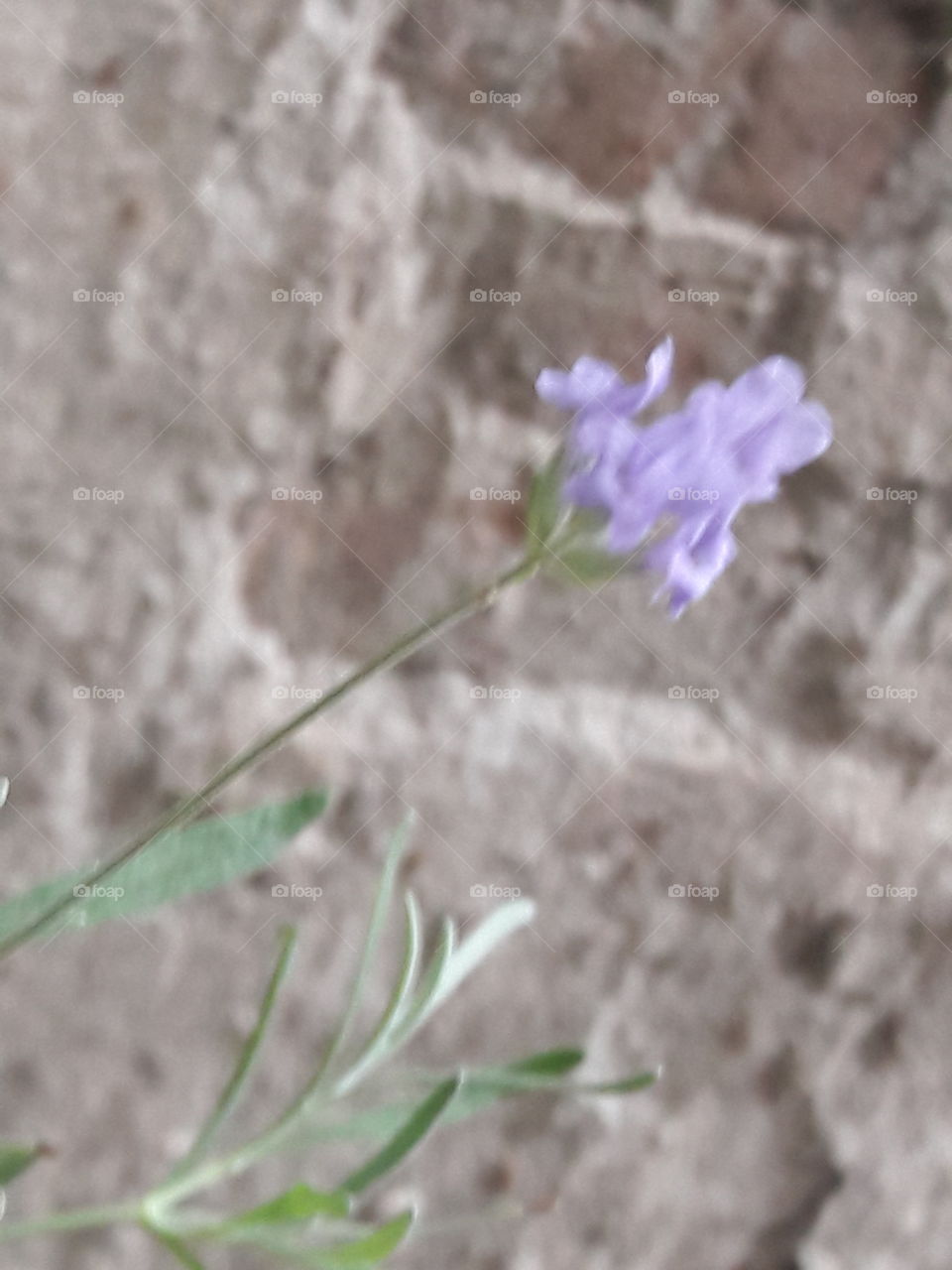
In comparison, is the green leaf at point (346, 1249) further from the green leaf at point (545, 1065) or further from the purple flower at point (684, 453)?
the purple flower at point (684, 453)

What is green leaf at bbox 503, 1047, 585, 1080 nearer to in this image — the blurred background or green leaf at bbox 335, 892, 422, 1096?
green leaf at bbox 335, 892, 422, 1096

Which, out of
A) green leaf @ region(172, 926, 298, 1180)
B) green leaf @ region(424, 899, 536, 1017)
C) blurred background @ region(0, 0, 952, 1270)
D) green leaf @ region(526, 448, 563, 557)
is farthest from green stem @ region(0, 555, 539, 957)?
blurred background @ region(0, 0, 952, 1270)

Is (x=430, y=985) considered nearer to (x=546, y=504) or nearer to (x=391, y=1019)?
(x=391, y=1019)

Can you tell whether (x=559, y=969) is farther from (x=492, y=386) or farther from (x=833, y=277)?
(x=833, y=277)

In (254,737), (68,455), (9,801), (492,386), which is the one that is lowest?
(9,801)

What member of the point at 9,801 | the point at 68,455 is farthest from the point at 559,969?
the point at 68,455

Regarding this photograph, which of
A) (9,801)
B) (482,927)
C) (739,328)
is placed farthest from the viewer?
(739,328)
